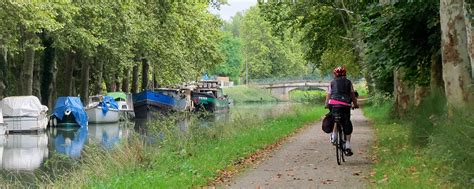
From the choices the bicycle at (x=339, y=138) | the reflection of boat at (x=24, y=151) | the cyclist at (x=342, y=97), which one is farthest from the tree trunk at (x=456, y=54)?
the reflection of boat at (x=24, y=151)

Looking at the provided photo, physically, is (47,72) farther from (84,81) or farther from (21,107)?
(84,81)

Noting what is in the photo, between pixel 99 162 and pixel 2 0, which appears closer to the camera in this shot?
pixel 99 162

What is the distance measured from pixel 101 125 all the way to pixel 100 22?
10248 mm

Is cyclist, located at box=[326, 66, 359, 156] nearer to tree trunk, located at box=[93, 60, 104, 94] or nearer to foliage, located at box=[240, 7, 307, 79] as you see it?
tree trunk, located at box=[93, 60, 104, 94]

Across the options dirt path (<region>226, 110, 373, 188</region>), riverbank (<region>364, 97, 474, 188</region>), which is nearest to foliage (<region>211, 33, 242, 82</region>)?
dirt path (<region>226, 110, 373, 188</region>)

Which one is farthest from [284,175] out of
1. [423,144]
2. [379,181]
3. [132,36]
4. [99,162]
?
[132,36]

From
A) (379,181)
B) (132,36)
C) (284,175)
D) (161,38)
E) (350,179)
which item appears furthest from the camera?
(161,38)

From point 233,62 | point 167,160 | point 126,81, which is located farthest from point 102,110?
point 233,62

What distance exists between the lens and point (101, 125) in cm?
4328

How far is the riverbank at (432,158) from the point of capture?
7480 millimetres

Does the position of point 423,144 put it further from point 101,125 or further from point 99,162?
point 101,125

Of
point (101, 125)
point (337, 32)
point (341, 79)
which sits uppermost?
point (337, 32)

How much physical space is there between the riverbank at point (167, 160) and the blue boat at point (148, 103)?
33295 mm

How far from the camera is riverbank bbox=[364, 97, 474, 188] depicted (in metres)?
7.48
